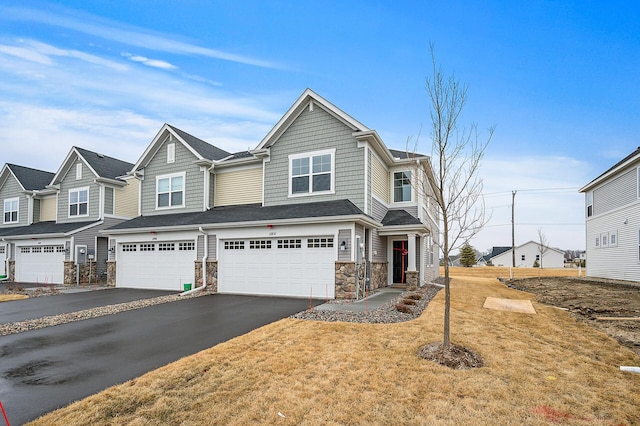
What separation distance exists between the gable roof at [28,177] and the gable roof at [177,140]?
42.3 feet

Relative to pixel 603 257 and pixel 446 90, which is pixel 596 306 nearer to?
pixel 446 90

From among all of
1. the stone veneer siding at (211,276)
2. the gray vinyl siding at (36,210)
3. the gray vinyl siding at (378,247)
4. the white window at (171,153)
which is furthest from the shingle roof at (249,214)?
the gray vinyl siding at (36,210)

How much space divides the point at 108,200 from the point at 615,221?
31576mm

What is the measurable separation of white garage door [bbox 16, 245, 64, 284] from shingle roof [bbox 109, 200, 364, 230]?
22.0 ft

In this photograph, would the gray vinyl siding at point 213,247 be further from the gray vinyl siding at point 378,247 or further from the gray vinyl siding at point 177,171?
the gray vinyl siding at point 378,247

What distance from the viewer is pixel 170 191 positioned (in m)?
19.0

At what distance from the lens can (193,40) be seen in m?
14.7

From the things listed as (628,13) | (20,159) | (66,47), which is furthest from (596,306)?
(20,159)

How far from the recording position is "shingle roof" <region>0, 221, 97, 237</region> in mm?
20641

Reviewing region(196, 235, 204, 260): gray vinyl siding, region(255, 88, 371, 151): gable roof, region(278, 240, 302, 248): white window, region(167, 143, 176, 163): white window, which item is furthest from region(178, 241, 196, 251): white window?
region(255, 88, 371, 151): gable roof

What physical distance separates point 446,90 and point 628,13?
972 centimetres

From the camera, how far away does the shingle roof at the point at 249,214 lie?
13109 mm

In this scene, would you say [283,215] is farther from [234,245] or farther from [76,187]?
[76,187]

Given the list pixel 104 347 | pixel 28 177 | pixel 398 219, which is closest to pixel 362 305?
pixel 398 219
